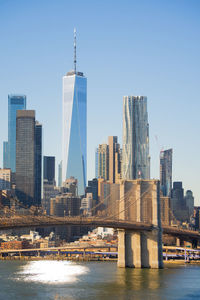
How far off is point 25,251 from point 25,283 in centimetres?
7727

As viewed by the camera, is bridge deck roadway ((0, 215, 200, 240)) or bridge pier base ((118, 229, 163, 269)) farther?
bridge pier base ((118, 229, 163, 269))

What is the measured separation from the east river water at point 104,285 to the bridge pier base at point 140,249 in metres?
2.40

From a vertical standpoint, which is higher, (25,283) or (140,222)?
(140,222)

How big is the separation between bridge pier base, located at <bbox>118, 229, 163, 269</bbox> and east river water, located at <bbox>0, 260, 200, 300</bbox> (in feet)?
7.87

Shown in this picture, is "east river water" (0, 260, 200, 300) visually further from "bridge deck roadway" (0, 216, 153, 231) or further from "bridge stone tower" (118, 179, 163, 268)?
"bridge deck roadway" (0, 216, 153, 231)

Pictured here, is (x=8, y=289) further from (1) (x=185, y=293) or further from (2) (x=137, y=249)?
(2) (x=137, y=249)

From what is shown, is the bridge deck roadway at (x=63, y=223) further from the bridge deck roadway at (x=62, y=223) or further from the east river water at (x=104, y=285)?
the east river water at (x=104, y=285)

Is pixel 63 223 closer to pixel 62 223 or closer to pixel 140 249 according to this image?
pixel 62 223

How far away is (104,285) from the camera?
57.5m

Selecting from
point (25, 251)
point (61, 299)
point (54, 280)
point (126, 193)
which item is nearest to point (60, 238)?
point (25, 251)

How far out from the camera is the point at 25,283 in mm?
59125

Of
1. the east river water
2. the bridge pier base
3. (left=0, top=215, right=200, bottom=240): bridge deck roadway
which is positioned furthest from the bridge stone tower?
the east river water

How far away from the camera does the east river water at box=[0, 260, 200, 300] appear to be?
5094 centimetres

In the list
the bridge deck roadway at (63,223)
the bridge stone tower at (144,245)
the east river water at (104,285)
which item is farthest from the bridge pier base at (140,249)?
the east river water at (104,285)
